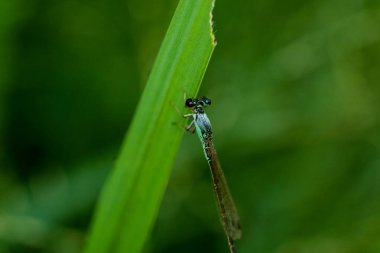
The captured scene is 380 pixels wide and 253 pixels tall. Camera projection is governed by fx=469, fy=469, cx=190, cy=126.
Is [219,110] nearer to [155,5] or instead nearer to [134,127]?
[155,5]

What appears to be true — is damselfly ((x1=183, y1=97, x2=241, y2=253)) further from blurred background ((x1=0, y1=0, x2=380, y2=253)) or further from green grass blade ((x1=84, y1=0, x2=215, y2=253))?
green grass blade ((x1=84, y1=0, x2=215, y2=253))

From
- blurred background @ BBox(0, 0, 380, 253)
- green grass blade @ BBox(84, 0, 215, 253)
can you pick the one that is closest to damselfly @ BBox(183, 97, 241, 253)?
blurred background @ BBox(0, 0, 380, 253)

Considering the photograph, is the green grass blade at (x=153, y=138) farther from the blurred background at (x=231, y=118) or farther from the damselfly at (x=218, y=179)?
the blurred background at (x=231, y=118)

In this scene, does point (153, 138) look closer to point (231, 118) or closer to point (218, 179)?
point (218, 179)

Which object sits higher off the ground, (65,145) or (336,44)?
(336,44)

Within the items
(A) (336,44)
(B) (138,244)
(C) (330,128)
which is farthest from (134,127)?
(A) (336,44)

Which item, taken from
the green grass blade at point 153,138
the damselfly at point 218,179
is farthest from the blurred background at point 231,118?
the green grass blade at point 153,138

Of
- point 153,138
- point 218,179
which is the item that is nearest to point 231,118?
point 218,179
